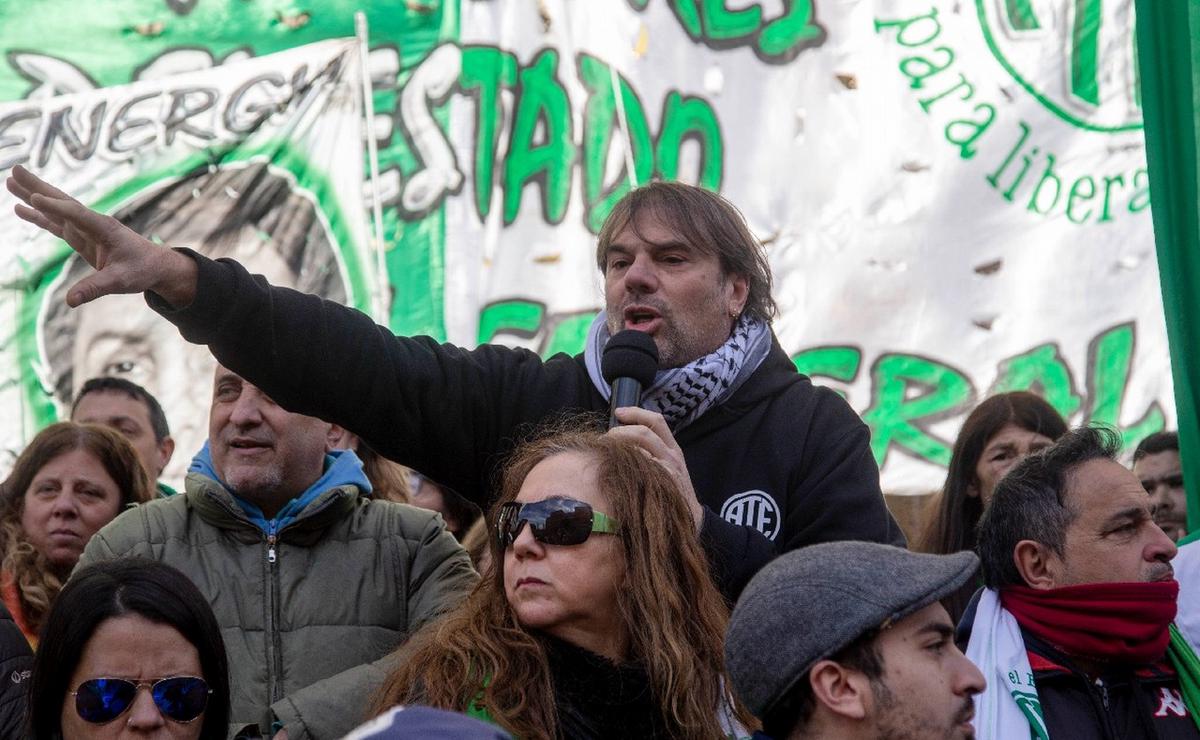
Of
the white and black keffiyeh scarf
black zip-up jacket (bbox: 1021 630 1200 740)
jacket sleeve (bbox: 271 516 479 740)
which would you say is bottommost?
black zip-up jacket (bbox: 1021 630 1200 740)

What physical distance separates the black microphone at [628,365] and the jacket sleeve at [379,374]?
0.99 feet

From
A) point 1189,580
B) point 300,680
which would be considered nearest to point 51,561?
point 300,680

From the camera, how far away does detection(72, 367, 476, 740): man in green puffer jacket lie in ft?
12.2

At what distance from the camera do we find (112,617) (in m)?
3.10

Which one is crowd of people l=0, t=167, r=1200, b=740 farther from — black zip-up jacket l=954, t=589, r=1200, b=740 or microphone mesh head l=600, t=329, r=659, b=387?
microphone mesh head l=600, t=329, r=659, b=387

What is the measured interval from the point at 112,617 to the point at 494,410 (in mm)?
963

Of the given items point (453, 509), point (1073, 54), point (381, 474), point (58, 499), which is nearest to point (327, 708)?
point (58, 499)

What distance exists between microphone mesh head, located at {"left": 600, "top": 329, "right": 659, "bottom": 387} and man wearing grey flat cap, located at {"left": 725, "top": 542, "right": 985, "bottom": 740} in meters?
0.84

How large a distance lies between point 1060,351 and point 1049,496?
2331mm

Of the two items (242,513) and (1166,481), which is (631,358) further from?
(1166,481)

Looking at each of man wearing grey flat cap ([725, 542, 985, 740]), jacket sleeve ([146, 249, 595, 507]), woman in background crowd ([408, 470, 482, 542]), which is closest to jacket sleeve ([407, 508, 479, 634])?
jacket sleeve ([146, 249, 595, 507])

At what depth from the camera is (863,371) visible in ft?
20.0

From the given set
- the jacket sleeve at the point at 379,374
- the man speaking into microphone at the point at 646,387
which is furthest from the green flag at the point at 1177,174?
the jacket sleeve at the point at 379,374

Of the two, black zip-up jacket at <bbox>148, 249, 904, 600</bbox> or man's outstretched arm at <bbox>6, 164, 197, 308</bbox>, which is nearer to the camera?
man's outstretched arm at <bbox>6, 164, 197, 308</bbox>
